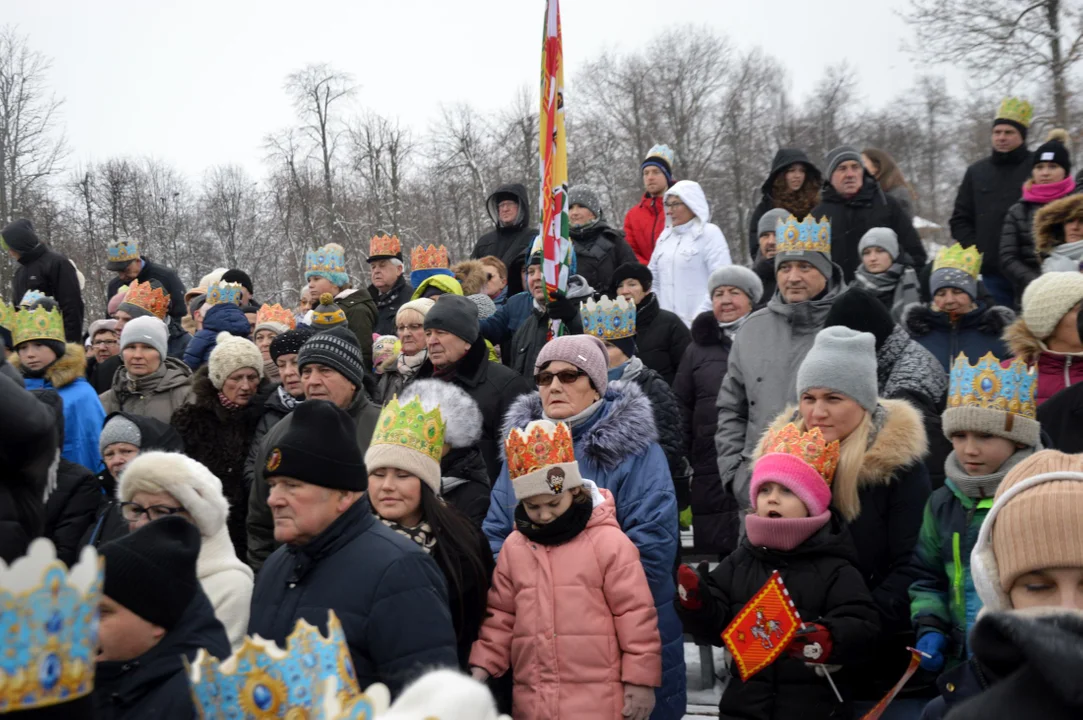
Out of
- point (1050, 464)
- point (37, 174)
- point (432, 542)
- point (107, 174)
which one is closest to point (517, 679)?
point (432, 542)

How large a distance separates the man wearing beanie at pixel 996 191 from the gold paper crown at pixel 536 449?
236 inches

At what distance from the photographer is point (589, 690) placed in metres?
4.12

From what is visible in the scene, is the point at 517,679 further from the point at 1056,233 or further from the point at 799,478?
the point at 1056,233

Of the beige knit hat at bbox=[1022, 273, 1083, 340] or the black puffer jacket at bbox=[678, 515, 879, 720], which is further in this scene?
the beige knit hat at bbox=[1022, 273, 1083, 340]

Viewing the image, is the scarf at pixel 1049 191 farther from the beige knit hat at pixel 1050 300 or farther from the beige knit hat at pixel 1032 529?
the beige knit hat at pixel 1032 529

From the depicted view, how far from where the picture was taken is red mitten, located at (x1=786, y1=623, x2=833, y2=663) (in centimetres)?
365

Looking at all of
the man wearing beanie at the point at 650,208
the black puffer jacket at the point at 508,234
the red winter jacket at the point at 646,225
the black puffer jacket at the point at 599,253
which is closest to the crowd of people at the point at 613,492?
the black puffer jacket at the point at 599,253

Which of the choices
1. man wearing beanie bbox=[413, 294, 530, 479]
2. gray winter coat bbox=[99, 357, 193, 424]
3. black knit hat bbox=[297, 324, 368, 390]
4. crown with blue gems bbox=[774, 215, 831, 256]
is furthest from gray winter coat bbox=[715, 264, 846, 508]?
gray winter coat bbox=[99, 357, 193, 424]

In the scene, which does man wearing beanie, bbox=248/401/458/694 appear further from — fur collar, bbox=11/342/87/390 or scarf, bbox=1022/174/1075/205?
scarf, bbox=1022/174/1075/205

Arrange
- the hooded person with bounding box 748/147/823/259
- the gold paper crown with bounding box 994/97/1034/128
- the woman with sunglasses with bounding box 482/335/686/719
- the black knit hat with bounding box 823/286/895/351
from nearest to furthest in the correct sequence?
1. the woman with sunglasses with bounding box 482/335/686/719
2. the black knit hat with bounding box 823/286/895/351
3. the hooded person with bounding box 748/147/823/259
4. the gold paper crown with bounding box 994/97/1034/128

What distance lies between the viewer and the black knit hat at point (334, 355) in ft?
17.8

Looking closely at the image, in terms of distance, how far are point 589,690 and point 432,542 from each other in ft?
2.83

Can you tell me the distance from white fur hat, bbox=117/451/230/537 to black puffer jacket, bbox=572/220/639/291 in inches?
229

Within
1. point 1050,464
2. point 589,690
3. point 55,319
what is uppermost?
point 55,319
